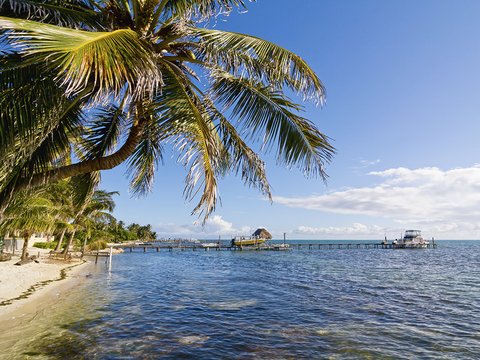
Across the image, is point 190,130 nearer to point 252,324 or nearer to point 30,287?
point 252,324

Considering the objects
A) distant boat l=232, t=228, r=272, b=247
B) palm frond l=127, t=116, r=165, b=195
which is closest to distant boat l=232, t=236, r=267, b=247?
distant boat l=232, t=228, r=272, b=247

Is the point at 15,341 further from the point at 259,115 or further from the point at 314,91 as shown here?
the point at 314,91

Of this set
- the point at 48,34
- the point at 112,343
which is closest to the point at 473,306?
the point at 112,343

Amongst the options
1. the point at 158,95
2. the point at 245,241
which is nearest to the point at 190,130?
the point at 158,95

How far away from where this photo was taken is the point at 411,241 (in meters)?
88.2

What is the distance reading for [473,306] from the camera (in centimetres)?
1742

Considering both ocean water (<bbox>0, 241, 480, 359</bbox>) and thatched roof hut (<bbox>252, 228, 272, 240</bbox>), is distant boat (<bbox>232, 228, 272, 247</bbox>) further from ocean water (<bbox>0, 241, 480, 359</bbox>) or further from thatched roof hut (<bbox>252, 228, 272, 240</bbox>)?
ocean water (<bbox>0, 241, 480, 359</bbox>)

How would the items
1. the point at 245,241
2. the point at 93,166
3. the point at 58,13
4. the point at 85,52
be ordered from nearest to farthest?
1. the point at 85,52
2. the point at 58,13
3. the point at 93,166
4. the point at 245,241

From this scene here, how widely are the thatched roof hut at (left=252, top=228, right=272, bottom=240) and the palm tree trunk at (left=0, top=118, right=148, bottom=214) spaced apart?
77558mm

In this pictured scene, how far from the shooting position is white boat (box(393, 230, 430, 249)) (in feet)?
289

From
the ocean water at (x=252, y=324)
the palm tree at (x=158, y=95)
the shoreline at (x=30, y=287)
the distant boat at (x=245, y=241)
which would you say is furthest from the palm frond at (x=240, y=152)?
the distant boat at (x=245, y=241)

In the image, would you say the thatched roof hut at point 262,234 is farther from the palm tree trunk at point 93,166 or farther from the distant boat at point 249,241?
the palm tree trunk at point 93,166

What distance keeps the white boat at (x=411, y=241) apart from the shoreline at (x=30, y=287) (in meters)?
82.9

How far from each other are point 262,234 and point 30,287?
6724cm
